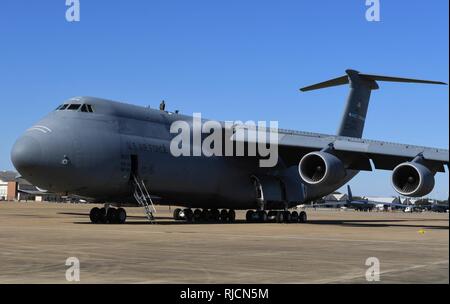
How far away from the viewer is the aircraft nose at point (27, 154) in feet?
75.2

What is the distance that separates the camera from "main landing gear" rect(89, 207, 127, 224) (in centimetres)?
2547

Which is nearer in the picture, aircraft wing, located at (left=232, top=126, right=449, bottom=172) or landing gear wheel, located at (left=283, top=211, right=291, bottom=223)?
aircraft wing, located at (left=232, top=126, right=449, bottom=172)

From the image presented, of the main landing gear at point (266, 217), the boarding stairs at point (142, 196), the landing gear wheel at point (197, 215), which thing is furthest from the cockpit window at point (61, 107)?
the main landing gear at point (266, 217)

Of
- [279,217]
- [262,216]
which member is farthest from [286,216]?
[262,216]

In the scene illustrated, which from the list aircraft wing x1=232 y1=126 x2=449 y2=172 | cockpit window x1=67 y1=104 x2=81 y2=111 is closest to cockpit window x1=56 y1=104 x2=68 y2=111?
cockpit window x1=67 y1=104 x2=81 y2=111

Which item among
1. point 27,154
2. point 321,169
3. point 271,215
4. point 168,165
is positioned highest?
point 27,154

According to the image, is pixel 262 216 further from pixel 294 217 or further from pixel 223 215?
pixel 223 215

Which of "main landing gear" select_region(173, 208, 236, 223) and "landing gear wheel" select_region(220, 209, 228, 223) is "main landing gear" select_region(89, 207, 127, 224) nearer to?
"main landing gear" select_region(173, 208, 236, 223)

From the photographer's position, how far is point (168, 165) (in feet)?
90.0

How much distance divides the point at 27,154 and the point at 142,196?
5.38m

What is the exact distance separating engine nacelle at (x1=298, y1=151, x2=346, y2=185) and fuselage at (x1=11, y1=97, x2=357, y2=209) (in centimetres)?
543

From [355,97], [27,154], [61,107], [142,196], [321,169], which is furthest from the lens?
[355,97]
